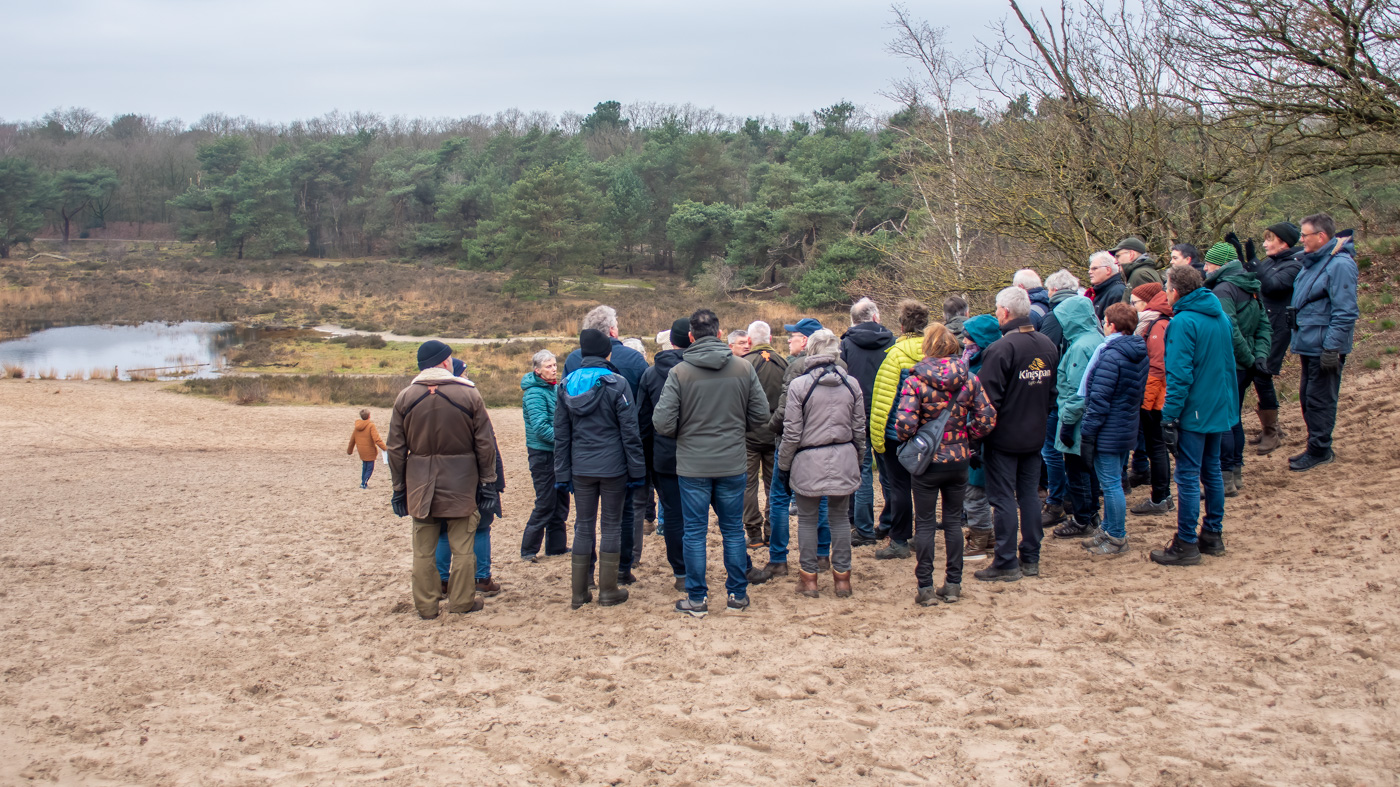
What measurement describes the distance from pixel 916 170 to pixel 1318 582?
9.40m

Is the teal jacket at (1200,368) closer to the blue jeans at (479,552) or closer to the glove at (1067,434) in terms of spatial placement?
the glove at (1067,434)

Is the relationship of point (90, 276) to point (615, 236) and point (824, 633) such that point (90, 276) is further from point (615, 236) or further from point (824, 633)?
point (824, 633)

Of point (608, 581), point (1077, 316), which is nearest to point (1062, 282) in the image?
point (1077, 316)

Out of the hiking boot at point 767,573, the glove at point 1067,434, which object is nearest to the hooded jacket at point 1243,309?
the glove at point 1067,434

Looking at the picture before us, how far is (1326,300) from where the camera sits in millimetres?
6500

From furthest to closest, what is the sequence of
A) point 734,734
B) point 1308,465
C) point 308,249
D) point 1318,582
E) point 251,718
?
point 308,249 < point 1308,465 < point 1318,582 < point 251,718 < point 734,734

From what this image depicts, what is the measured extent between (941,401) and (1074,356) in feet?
5.03

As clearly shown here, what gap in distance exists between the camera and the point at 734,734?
12.7 feet

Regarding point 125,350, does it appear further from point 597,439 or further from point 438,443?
point 597,439

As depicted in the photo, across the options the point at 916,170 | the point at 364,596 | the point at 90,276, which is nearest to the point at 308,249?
the point at 90,276

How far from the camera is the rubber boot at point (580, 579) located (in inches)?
221

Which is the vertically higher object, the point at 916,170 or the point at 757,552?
the point at 916,170

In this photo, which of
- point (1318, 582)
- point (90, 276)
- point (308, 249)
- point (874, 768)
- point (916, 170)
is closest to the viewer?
point (874, 768)

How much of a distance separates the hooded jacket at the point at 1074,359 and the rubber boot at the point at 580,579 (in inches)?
127
